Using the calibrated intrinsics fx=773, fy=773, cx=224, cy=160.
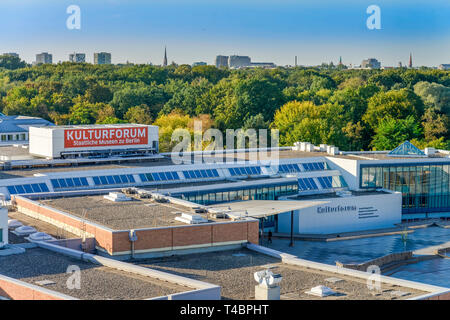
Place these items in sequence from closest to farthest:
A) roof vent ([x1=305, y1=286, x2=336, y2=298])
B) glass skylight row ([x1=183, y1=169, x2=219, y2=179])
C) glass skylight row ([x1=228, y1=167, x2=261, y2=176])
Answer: roof vent ([x1=305, y1=286, x2=336, y2=298])
glass skylight row ([x1=183, y1=169, x2=219, y2=179])
glass skylight row ([x1=228, y1=167, x2=261, y2=176])

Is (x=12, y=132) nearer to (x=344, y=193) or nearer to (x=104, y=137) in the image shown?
(x=104, y=137)

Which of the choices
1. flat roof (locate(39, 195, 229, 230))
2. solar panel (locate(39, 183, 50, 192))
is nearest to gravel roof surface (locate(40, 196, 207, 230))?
flat roof (locate(39, 195, 229, 230))

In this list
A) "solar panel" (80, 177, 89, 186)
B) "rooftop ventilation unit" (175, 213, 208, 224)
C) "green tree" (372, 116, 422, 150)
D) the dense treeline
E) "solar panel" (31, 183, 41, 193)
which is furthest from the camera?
the dense treeline

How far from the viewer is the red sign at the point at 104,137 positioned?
68625mm

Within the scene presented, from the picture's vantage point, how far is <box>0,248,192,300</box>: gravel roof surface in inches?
1252

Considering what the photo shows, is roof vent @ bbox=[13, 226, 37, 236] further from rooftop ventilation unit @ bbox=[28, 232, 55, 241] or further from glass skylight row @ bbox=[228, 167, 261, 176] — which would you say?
glass skylight row @ bbox=[228, 167, 261, 176]

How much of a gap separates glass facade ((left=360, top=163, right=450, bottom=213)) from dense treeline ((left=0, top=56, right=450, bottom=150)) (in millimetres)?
28864

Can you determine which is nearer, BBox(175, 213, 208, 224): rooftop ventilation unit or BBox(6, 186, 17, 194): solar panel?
BBox(175, 213, 208, 224): rooftop ventilation unit

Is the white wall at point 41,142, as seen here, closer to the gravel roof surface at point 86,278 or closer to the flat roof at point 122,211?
the flat roof at point 122,211

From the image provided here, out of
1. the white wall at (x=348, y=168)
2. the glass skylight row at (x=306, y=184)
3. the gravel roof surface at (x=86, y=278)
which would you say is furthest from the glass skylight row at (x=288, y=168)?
the gravel roof surface at (x=86, y=278)

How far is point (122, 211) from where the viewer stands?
159ft

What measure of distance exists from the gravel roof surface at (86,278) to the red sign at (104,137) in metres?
30.0
